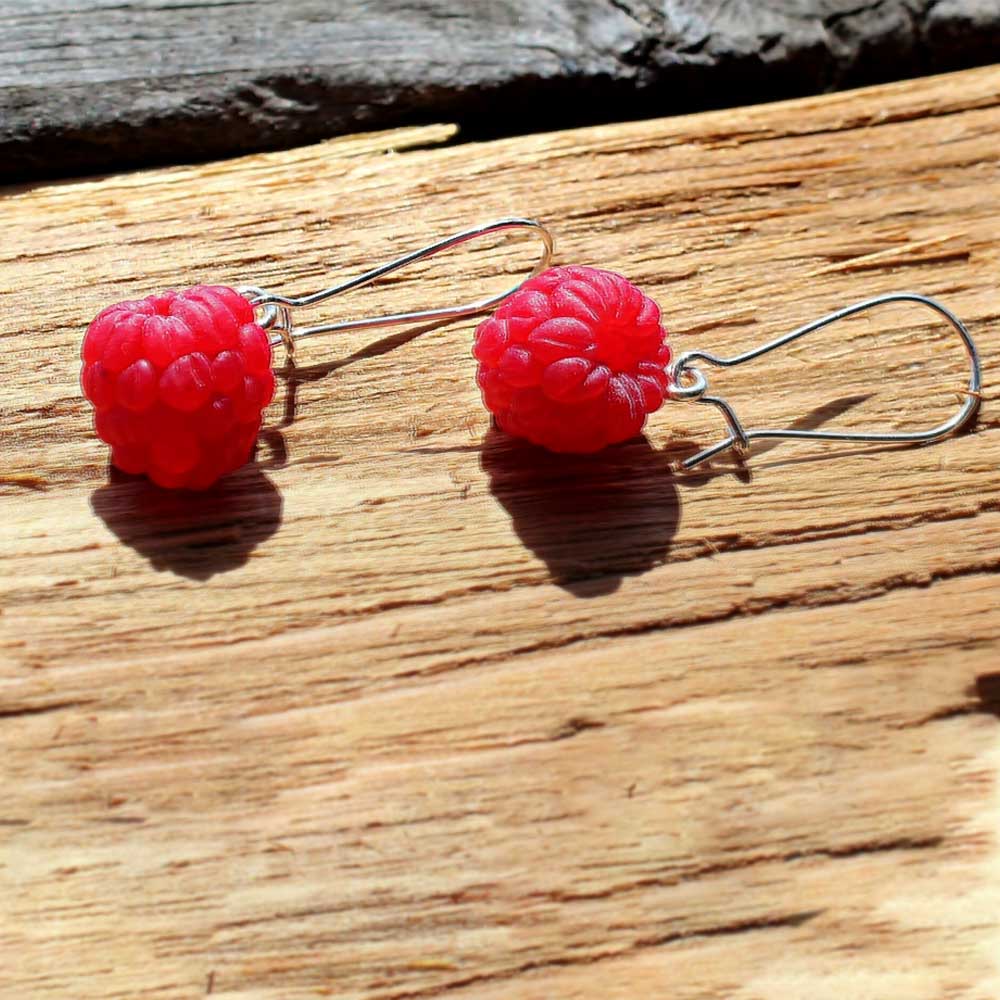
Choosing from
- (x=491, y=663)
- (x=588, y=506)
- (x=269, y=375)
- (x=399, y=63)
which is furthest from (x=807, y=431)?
(x=399, y=63)

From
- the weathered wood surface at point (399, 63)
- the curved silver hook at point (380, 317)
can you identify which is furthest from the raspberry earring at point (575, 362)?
the weathered wood surface at point (399, 63)

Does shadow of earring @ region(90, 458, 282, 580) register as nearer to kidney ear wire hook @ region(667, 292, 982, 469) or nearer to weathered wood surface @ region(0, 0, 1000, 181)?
kidney ear wire hook @ region(667, 292, 982, 469)

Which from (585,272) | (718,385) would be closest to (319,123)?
(585,272)

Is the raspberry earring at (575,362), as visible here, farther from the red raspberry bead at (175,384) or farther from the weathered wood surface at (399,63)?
the weathered wood surface at (399,63)

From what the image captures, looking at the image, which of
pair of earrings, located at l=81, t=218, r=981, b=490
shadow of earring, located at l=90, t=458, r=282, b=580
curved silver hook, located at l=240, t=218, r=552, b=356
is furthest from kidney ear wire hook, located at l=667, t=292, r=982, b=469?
shadow of earring, located at l=90, t=458, r=282, b=580

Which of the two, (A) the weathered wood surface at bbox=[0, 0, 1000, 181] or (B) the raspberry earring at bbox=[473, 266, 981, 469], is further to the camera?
(A) the weathered wood surface at bbox=[0, 0, 1000, 181]

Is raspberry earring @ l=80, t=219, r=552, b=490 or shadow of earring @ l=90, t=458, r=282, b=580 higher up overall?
raspberry earring @ l=80, t=219, r=552, b=490
